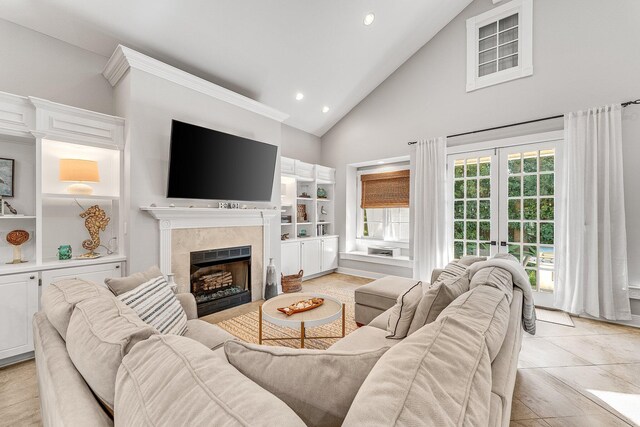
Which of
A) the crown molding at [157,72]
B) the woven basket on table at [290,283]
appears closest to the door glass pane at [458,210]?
the woven basket on table at [290,283]

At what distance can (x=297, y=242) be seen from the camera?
15.7 feet

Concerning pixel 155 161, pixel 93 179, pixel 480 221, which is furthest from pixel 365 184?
pixel 93 179

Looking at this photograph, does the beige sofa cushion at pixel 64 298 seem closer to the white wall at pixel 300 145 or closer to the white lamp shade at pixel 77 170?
the white lamp shade at pixel 77 170

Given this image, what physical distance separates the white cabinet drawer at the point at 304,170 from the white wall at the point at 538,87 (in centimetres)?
95

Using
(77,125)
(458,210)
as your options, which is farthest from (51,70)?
(458,210)

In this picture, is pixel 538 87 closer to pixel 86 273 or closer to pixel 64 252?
pixel 86 273

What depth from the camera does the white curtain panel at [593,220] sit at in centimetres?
308

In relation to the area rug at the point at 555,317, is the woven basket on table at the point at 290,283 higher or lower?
higher

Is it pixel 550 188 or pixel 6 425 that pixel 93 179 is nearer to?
pixel 6 425

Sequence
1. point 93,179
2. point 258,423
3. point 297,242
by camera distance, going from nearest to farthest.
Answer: point 258,423, point 93,179, point 297,242

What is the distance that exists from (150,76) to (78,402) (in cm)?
313

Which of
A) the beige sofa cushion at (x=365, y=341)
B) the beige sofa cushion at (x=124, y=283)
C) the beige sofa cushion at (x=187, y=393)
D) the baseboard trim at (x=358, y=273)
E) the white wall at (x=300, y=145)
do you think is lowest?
the baseboard trim at (x=358, y=273)

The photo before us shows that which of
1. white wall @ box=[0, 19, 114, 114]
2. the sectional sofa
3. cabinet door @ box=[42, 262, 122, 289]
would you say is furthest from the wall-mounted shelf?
the sectional sofa

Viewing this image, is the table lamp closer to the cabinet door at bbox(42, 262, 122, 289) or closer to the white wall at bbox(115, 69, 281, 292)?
the white wall at bbox(115, 69, 281, 292)
